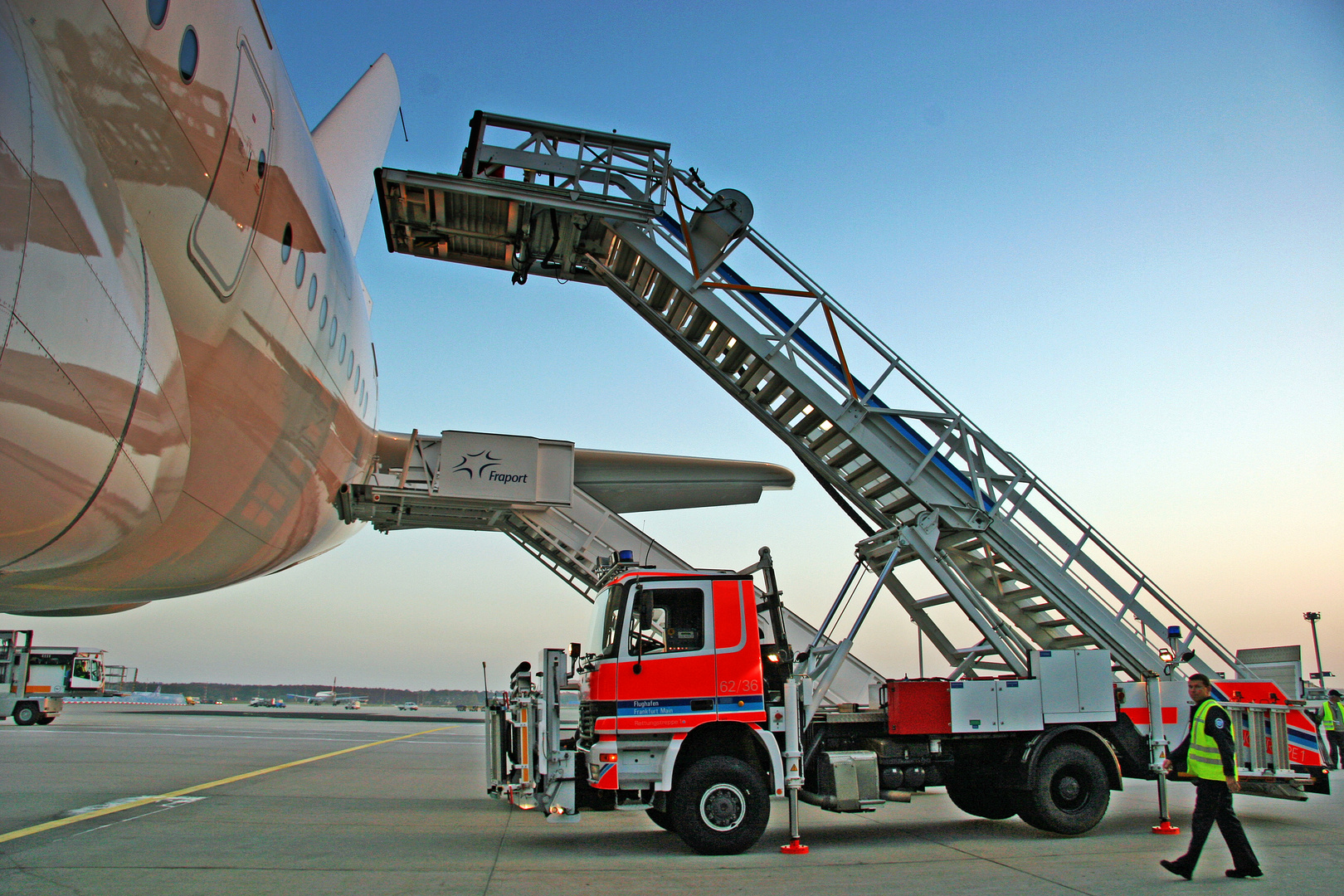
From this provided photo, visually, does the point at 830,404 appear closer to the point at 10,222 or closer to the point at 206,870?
the point at 206,870

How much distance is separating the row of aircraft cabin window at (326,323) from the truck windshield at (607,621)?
139 inches

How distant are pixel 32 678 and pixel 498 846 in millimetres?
26719

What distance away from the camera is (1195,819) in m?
6.81

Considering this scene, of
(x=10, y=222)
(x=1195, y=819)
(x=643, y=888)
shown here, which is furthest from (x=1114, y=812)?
(x=10, y=222)

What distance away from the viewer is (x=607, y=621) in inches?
335

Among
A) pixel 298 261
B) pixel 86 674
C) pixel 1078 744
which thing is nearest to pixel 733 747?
pixel 1078 744

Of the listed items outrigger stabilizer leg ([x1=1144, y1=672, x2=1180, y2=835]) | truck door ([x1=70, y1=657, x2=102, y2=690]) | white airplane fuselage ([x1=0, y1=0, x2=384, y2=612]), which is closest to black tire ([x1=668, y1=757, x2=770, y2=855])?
outrigger stabilizer leg ([x1=1144, y1=672, x2=1180, y2=835])

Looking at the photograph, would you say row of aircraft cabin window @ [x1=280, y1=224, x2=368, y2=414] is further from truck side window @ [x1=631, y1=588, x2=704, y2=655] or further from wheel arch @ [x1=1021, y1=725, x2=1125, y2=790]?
wheel arch @ [x1=1021, y1=725, x2=1125, y2=790]

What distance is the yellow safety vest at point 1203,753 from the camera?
6734 mm

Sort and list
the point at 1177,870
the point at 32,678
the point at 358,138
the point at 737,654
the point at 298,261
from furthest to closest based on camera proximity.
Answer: the point at 32,678
the point at 358,138
the point at 737,654
the point at 298,261
the point at 1177,870

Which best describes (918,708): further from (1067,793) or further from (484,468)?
(484,468)

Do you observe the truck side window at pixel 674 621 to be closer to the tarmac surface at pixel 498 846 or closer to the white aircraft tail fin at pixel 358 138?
the tarmac surface at pixel 498 846

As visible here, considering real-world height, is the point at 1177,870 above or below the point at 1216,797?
below

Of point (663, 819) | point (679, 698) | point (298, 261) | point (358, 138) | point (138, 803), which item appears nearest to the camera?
point (298, 261)
